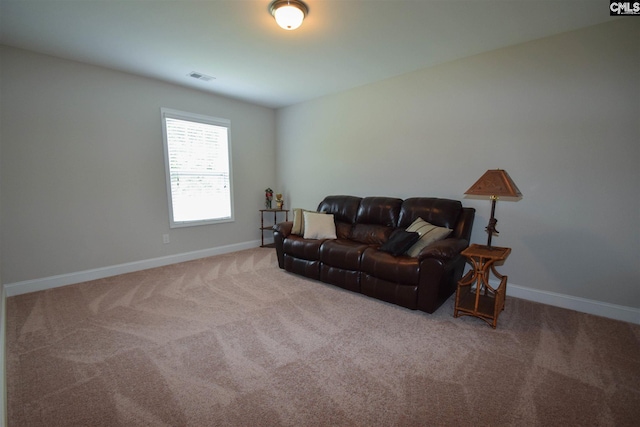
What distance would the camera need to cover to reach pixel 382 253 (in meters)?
2.73

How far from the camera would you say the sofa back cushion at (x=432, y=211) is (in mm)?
2912

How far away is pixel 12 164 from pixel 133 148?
3.66 ft

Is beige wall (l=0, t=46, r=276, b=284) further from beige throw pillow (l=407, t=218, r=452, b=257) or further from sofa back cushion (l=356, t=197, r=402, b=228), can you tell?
beige throw pillow (l=407, t=218, r=452, b=257)

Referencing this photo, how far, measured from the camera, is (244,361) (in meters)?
1.83

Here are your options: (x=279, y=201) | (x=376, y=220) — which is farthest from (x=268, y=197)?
(x=376, y=220)

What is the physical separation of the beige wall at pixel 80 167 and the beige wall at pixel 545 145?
323 cm

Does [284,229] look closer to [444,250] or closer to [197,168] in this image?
[197,168]

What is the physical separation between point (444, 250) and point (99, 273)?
13.2ft

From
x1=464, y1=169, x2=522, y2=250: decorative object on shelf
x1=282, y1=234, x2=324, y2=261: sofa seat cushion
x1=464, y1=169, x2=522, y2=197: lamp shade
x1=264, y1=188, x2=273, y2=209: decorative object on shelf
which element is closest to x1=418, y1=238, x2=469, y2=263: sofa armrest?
x1=464, y1=169, x2=522, y2=250: decorative object on shelf

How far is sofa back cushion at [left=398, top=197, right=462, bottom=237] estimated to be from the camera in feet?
9.55

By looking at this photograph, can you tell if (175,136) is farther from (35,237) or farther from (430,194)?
(430,194)

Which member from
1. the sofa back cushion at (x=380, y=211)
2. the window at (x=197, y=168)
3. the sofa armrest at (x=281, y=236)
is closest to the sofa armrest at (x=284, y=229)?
the sofa armrest at (x=281, y=236)

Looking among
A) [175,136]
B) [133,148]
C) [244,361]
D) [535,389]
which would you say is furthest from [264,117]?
[535,389]

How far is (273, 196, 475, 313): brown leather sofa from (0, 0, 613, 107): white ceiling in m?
1.66
